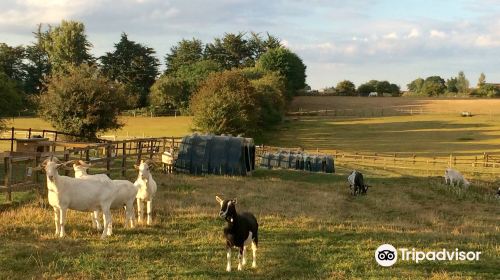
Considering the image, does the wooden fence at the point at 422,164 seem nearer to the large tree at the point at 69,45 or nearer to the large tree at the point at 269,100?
the large tree at the point at 269,100

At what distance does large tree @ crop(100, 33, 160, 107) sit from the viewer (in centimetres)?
9297

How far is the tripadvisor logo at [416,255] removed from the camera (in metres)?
10.3

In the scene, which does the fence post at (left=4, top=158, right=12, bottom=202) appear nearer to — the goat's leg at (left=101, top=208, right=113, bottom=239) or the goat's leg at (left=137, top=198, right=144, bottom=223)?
the goat's leg at (left=137, top=198, right=144, bottom=223)

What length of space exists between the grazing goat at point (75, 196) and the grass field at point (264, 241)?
53 cm

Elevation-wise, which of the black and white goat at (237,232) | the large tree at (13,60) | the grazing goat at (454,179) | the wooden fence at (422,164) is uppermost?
the large tree at (13,60)

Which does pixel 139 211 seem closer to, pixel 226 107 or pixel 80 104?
pixel 80 104

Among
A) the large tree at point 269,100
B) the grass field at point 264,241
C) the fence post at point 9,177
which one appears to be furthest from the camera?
the large tree at point 269,100

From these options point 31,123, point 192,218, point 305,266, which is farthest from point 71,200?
point 31,123

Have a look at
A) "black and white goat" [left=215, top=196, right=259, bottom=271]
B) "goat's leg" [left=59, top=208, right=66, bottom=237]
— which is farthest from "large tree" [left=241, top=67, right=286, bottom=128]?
"black and white goat" [left=215, top=196, right=259, bottom=271]

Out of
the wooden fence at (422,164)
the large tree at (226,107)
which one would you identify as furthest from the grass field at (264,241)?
the large tree at (226,107)

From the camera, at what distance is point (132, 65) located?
9338 centimetres

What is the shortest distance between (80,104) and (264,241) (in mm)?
33479

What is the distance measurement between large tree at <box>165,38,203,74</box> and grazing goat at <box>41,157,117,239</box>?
96342 millimetres

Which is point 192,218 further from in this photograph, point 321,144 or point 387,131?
point 387,131
